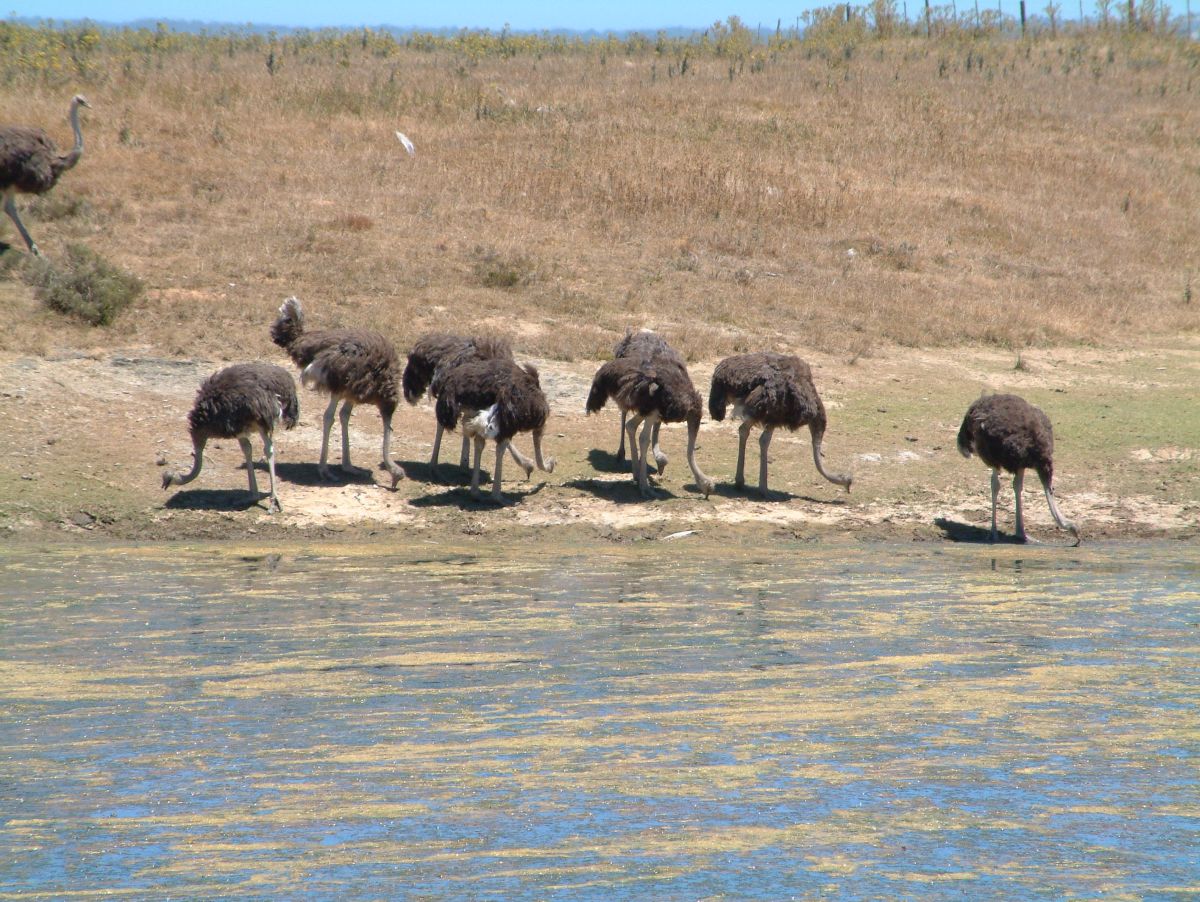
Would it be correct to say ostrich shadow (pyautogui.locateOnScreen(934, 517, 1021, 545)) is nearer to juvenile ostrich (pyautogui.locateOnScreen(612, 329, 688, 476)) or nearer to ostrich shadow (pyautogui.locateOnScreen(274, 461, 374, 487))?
juvenile ostrich (pyautogui.locateOnScreen(612, 329, 688, 476))

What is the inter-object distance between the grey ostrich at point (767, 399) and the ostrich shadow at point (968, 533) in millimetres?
1003

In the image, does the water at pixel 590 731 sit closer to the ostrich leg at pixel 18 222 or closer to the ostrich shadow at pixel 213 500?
the ostrich shadow at pixel 213 500

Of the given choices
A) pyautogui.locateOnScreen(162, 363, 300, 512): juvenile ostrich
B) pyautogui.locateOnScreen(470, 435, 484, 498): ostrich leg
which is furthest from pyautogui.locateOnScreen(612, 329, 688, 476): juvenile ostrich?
pyautogui.locateOnScreen(162, 363, 300, 512): juvenile ostrich

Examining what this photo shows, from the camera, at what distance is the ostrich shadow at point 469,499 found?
46.2 feet

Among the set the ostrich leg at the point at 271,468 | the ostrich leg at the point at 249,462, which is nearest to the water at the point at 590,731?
the ostrich leg at the point at 271,468

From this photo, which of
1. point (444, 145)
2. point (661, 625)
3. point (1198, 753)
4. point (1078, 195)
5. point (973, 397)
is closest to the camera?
point (1198, 753)

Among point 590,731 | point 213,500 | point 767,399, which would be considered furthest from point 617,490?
point 590,731

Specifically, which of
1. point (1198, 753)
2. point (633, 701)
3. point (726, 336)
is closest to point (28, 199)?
point (726, 336)

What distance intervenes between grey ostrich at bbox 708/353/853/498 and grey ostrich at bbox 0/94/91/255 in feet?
31.5

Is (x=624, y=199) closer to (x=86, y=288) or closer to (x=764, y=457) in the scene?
(x=86, y=288)

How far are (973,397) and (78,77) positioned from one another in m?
19.1

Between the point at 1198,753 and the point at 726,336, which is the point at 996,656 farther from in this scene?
the point at 726,336

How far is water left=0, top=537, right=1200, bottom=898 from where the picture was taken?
578cm

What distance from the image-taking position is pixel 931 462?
15711 mm
